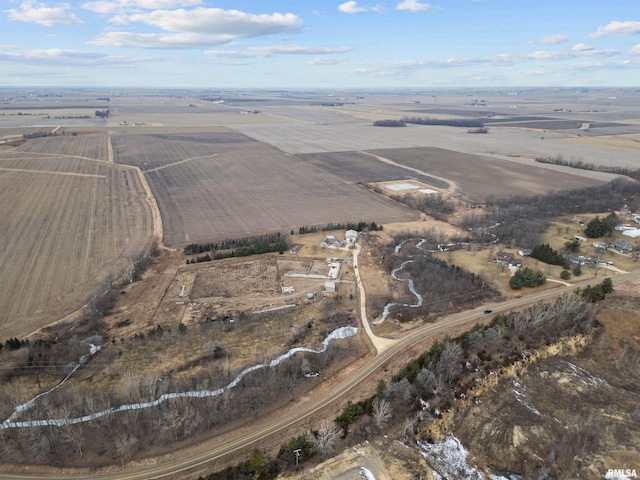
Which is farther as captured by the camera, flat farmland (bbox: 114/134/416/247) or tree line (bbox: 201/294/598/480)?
flat farmland (bbox: 114/134/416/247)

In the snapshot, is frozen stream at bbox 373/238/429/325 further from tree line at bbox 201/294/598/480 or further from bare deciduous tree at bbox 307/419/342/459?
bare deciduous tree at bbox 307/419/342/459

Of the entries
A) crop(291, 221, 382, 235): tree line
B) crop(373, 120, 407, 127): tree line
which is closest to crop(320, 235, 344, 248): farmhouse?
crop(291, 221, 382, 235): tree line

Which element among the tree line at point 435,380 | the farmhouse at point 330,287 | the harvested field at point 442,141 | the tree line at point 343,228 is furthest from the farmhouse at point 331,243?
the harvested field at point 442,141

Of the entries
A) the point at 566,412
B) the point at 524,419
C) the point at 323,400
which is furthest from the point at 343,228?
the point at 566,412

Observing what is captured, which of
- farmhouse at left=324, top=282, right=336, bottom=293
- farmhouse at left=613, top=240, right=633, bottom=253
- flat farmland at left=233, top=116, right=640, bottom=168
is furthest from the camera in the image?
flat farmland at left=233, top=116, right=640, bottom=168

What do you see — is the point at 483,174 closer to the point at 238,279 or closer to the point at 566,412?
the point at 238,279

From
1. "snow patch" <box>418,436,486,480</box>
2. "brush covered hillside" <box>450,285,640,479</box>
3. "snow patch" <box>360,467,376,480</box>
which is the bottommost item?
"snow patch" <box>418,436,486,480</box>

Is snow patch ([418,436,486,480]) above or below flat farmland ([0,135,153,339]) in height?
below

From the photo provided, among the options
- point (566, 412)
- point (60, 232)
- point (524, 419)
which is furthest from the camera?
point (60, 232)
